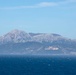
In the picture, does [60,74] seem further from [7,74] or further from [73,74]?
[7,74]

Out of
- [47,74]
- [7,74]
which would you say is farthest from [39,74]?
[7,74]

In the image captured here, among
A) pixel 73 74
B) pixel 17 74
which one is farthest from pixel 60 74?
pixel 17 74

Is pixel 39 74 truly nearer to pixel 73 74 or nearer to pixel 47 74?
pixel 47 74

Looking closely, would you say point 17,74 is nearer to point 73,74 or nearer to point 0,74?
point 0,74

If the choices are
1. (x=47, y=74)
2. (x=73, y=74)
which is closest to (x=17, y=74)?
(x=47, y=74)

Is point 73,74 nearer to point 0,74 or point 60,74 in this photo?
point 60,74

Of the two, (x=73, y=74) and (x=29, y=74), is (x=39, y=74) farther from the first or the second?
(x=73, y=74)
